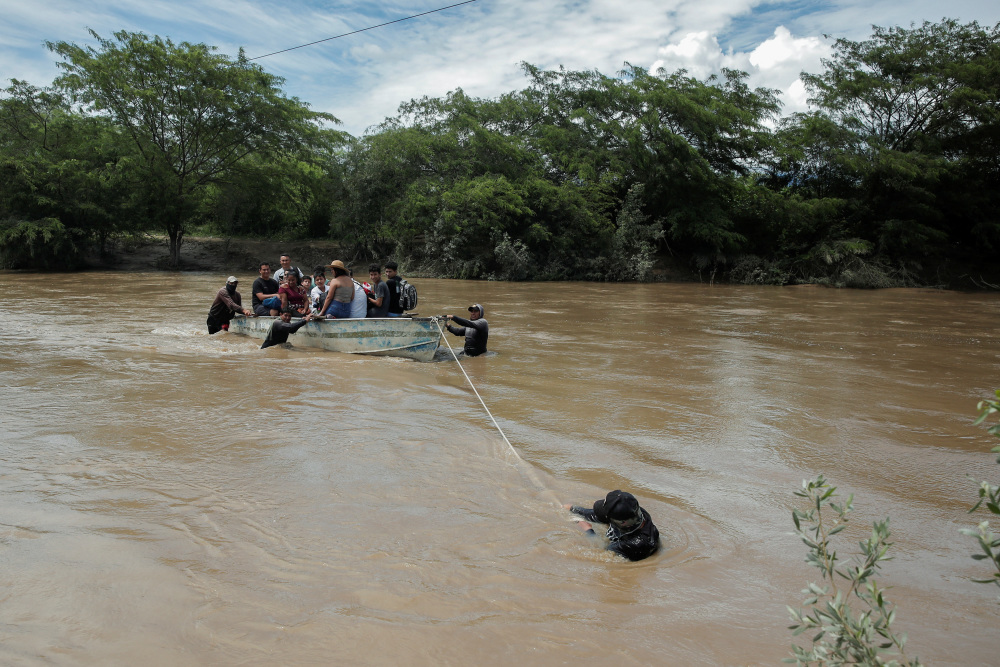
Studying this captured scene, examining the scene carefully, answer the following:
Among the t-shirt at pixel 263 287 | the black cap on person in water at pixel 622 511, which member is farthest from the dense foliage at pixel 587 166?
the black cap on person in water at pixel 622 511

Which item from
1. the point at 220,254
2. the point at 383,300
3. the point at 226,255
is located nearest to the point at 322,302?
the point at 383,300

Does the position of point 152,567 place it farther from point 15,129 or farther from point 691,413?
point 15,129

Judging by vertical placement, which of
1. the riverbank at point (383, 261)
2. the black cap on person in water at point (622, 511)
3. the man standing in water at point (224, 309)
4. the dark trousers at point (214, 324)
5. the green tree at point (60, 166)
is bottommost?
the black cap on person in water at point (622, 511)

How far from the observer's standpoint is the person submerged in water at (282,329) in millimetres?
10906

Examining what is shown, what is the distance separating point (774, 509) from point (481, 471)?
231 centimetres

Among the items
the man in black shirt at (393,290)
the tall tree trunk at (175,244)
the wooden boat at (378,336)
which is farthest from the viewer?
the tall tree trunk at (175,244)

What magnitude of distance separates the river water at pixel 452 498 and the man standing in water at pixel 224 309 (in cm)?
87

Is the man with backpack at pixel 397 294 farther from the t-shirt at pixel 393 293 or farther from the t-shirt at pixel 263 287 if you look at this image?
the t-shirt at pixel 263 287

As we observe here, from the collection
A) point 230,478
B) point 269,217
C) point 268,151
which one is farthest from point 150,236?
point 230,478

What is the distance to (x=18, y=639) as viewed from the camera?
10.7ft

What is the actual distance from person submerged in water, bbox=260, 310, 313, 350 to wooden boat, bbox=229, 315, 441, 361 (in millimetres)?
108

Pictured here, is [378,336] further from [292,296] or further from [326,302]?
[292,296]

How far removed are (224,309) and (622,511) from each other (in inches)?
381

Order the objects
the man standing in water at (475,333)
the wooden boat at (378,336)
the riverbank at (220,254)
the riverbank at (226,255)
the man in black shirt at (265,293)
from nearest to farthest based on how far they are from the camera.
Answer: the wooden boat at (378,336) → the man standing in water at (475,333) → the man in black shirt at (265,293) → the riverbank at (226,255) → the riverbank at (220,254)
